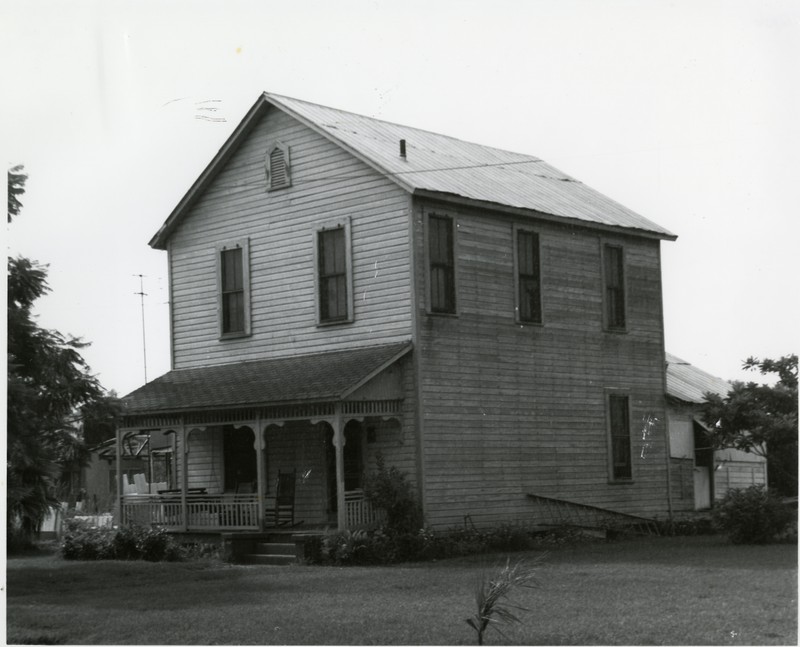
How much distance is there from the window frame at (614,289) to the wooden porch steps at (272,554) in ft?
30.4

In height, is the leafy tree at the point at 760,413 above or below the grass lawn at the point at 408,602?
above

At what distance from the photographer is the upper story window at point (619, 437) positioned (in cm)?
3019

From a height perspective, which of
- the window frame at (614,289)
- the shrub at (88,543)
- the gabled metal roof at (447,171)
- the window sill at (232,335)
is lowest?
the shrub at (88,543)

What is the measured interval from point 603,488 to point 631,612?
1339cm

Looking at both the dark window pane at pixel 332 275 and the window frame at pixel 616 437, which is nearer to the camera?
the dark window pane at pixel 332 275

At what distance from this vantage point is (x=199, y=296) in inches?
1179

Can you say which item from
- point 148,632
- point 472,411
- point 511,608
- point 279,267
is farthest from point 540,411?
point 148,632

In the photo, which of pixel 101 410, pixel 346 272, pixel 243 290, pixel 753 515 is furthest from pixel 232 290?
pixel 753 515

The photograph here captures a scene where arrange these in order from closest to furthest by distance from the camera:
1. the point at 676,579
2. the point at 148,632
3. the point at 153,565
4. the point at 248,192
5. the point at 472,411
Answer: the point at 148,632
the point at 676,579
the point at 153,565
the point at 472,411
the point at 248,192

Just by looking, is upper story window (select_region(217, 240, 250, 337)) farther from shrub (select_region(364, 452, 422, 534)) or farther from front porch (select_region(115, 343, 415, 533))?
shrub (select_region(364, 452, 422, 534))

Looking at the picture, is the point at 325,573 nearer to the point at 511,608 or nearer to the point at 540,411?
the point at 511,608

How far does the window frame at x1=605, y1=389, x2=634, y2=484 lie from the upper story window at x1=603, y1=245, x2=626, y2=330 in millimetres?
1567

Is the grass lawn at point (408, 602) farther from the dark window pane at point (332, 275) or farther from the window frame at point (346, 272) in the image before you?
the dark window pane at point (332, 275)

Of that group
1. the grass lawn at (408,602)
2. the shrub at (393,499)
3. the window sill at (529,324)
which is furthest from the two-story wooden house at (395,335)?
the grass lawn at (408,602)
